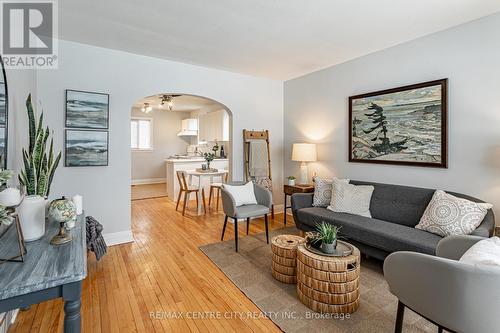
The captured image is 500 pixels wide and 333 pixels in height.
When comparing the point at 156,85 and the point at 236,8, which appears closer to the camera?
the point at 236,8

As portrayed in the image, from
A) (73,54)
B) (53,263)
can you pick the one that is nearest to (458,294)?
(53,263)

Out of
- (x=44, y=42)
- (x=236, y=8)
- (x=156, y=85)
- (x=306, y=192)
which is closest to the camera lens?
(x=236, y=8)

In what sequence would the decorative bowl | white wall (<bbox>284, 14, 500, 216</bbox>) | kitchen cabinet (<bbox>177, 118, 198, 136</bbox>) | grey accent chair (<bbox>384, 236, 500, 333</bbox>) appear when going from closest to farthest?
1. grey accent chair (<bbox>384, 236, 500, 333</bbox>)
2. the decorative bowl
3. white wall (<bbox>284, 14, 500, 216</bbox>)
4. kitchen cabinet (<bbox>177, 118, 198, 136</bbox>)

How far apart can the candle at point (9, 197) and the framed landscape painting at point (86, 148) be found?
1.96 metres

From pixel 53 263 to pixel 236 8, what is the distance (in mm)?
2379

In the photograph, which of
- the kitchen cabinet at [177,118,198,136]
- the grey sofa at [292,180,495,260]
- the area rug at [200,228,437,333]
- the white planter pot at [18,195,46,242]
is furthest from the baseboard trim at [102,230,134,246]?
the kitchen cabinet at [177,118,198,136]

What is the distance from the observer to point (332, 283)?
6.37 feet

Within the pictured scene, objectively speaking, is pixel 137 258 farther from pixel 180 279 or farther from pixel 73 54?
pixel 73 54

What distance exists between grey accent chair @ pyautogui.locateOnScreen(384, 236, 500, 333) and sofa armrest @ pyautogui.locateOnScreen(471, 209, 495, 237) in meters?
1.25

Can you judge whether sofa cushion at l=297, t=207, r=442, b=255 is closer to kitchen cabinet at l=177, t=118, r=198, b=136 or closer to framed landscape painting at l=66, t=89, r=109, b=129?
framed landscape painting at l=66, t=89, r=109, b=129

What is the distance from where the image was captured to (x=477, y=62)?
2564mm

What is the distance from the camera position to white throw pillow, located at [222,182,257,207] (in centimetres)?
344

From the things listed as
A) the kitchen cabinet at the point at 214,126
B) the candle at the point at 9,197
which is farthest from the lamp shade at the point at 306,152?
the candle at the point at 9,197

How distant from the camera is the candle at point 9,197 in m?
1.29
